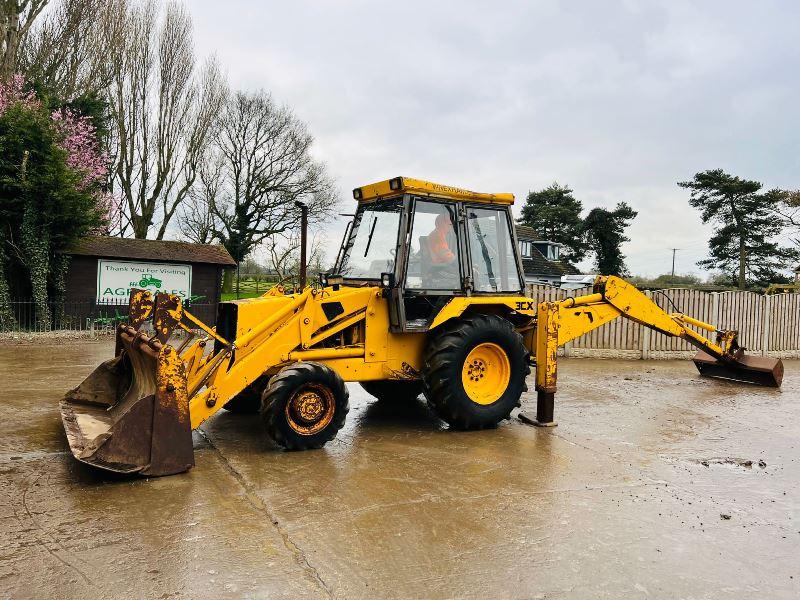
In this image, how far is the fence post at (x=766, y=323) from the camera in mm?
14719

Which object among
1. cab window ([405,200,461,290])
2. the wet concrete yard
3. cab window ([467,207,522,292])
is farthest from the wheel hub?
cab window ([467,207,522,292])

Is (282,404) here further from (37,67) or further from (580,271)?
(580,271)

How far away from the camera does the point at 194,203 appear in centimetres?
3331

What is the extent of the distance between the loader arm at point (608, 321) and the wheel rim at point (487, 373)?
0.52 meters

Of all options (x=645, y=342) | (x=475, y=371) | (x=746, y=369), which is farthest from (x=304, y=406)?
(x=645, y=342)

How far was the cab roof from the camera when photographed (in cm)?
657

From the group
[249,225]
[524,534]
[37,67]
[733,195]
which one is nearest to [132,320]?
[524,534]

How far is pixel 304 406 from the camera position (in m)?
5.66

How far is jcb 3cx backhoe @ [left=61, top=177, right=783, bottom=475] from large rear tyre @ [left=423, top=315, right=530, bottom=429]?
14mm

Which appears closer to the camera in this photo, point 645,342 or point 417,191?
point 417,191

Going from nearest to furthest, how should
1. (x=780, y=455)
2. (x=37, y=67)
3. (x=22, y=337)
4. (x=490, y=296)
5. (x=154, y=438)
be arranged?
1. (x=154, y=438)
2. (x=780, y=455)
3. (x=490, y=296)
4. (x=22, y=337)
5. (x=37, y=67)

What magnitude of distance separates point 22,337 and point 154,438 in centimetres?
1263

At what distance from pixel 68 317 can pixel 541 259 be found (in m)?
33.3

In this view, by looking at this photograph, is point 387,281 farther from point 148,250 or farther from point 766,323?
point 148,250
